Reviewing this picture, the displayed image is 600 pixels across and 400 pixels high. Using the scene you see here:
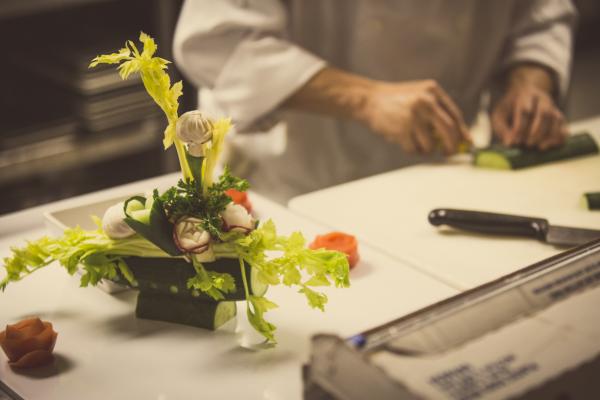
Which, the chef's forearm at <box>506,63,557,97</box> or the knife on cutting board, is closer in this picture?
the knife on cutting board

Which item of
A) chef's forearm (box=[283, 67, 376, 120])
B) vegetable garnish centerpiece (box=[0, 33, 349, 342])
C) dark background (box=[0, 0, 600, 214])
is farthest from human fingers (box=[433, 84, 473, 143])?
dark background (box=[0, 0, 600, 214])

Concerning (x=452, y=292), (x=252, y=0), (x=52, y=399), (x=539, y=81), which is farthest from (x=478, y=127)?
(x=52, y=399)

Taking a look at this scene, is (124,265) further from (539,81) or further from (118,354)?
(539,81)

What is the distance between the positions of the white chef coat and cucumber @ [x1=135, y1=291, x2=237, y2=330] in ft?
1.86

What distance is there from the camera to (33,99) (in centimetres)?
200

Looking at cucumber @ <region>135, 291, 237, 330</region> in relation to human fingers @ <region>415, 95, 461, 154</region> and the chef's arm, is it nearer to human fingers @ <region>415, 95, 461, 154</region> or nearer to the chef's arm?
human fingers @ <region>415, 95, 461, 154</region>

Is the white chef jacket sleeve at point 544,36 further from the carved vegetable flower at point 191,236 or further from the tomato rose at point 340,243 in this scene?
the carved vegetable flower at point 191,236

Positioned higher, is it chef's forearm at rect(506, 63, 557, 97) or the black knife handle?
chef's forearm at rect(506, 63, 557, 97)

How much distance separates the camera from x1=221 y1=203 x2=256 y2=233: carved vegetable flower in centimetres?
73

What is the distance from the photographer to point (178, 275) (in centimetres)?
77

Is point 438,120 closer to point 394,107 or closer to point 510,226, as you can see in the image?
point 394,107

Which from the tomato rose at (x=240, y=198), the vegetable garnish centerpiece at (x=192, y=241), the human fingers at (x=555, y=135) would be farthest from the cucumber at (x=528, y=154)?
the vegetable garnish centerpiece at (x=192, y=241)

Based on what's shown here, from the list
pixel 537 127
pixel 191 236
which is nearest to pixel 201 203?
pixel 191 236

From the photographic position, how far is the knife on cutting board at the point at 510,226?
96 cm
